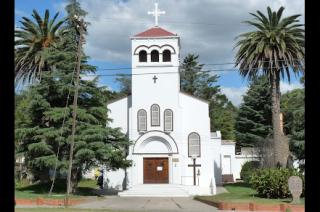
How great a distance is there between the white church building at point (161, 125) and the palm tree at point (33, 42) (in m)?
7.14

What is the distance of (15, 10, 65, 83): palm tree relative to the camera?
1614 inches

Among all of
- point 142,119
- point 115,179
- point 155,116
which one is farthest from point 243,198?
point 115,179

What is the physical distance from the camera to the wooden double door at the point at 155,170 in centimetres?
4266

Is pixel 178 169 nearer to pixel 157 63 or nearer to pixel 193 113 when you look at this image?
pixel 193 113

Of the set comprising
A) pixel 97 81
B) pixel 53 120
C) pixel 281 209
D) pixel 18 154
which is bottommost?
pixel 281 209

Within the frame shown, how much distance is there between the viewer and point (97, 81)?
35.5 meters

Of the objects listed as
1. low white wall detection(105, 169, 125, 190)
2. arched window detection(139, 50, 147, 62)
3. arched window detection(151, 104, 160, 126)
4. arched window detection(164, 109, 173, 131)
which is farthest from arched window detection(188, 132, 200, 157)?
arched window detection(139, 50, 147, 62)

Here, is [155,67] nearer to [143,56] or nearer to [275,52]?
[143,56]

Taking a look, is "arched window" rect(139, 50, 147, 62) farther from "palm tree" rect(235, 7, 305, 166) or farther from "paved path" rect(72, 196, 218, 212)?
"paved path" rect(72, 196, 218, 212)

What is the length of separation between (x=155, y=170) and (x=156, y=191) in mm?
3269

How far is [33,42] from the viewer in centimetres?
4134
